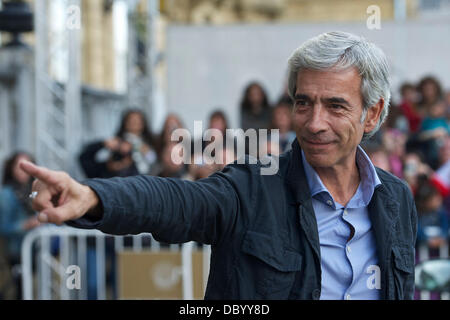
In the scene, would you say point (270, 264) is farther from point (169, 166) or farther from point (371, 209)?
point (169, 166)

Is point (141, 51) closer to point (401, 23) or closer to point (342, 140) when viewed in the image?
point (401, 23)

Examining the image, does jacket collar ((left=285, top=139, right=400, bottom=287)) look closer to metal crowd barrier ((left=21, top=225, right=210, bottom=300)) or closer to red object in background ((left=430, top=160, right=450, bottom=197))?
metal crowd barrier ((left=21, top=225, right=210, bottom=300))

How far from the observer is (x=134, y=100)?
10180 millimetres

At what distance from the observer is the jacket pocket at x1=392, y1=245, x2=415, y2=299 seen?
2.30 meters

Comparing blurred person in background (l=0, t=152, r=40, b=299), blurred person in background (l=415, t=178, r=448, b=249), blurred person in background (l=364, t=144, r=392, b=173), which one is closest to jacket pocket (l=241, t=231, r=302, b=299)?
blurred person in background (l=415, t=178, r=448, b=249)

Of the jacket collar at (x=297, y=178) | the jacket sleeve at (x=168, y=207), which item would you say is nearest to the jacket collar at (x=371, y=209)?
the jacket collar at (x=297, y=178)

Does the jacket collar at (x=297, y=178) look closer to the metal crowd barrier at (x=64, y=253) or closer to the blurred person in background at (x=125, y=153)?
the metal crowd barrier at (x=64, y=253)

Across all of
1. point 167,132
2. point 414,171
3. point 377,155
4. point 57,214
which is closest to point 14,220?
point 167,132

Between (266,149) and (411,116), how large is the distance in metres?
2.52

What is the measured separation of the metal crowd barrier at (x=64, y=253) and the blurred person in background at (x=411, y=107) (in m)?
3.36

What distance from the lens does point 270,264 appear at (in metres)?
2.13

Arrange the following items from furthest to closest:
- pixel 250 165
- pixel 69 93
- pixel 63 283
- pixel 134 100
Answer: pixel 134 100
pixel 69 93
pixel 63 283
pixel 250 165
